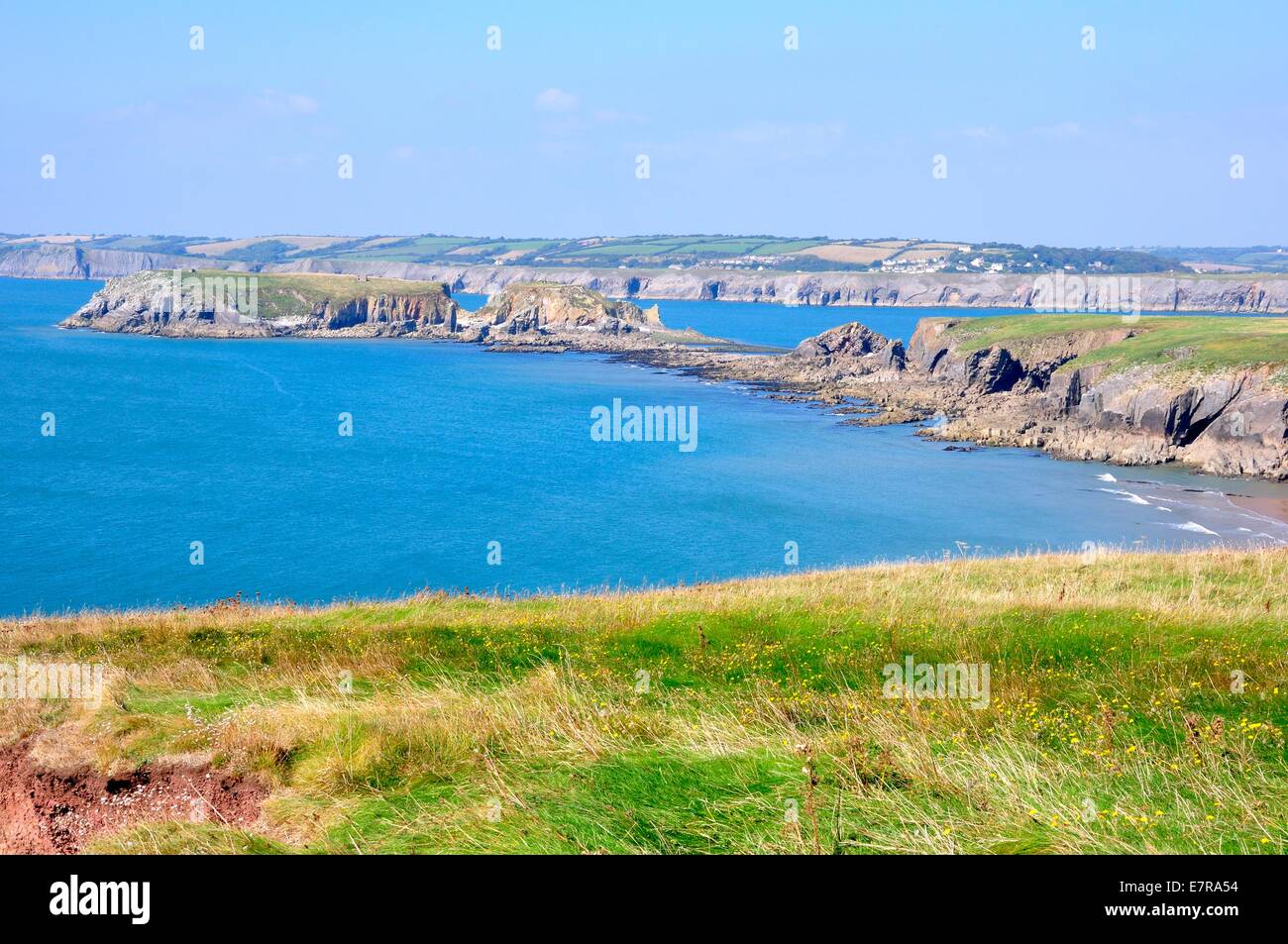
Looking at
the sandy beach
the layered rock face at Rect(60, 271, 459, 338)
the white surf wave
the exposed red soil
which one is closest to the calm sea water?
the white surf wave

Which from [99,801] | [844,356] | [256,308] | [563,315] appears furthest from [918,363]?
[256,308]

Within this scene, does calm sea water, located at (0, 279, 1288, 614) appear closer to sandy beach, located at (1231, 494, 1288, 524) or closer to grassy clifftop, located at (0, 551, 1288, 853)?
sandy beach, located at (1231, 494, 1288, 524)

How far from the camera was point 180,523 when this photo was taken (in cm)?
5381

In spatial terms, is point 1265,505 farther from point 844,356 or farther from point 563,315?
point 563,315

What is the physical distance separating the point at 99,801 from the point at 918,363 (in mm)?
115120

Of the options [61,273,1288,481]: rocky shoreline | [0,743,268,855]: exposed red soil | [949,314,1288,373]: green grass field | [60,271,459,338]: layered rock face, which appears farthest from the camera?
[60,271,459,338]: layered rock face

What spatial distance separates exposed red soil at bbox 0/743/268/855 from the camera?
25.7ft

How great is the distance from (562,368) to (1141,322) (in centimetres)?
7211

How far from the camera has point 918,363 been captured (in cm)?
11612

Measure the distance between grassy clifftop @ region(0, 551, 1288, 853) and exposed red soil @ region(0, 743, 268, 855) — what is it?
0.23 m

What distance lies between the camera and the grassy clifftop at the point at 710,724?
6.68 metres

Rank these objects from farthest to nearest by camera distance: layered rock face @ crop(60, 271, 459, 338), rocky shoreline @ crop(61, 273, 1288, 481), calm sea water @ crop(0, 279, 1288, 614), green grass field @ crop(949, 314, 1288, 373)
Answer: layered rock face @ crop(60, 271, 459, 338), green grass field @ crop(949, 314, 1288, 373), rocky shoreline @ crop(61, 273, 1288, 481), calm sea water @ crop(0, 279, 1288, 614)

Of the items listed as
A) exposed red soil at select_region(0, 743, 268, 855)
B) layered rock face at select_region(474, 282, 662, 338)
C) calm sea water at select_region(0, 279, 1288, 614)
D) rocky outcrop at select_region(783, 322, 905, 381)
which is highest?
layered rock face at select_region(474, 282, 662, 338)

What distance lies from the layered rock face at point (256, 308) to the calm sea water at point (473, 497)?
66572 millimetres
